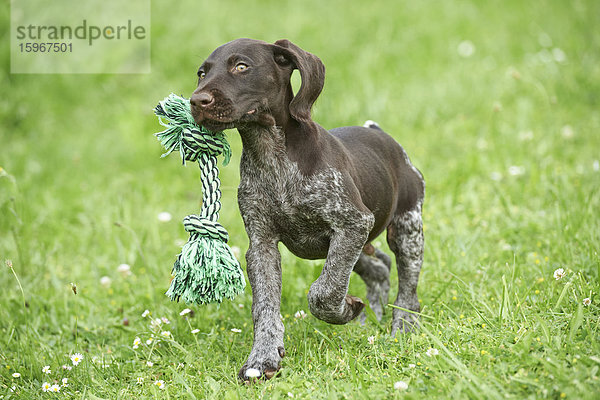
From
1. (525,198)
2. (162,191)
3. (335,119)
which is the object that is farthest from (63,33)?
(525,198)

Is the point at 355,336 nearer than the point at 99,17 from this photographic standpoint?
Yes

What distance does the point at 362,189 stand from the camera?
4188mm

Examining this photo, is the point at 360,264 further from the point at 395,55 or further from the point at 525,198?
the point at 395,55

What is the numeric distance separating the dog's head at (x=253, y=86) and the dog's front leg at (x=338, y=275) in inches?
28.6

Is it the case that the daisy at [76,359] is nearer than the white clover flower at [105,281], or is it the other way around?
the daisy at [76,359]

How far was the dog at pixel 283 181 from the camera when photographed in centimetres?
359

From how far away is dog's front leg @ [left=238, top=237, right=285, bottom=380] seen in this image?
377 centimetres

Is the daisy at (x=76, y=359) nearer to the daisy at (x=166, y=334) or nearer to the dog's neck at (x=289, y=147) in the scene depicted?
the daisy at (x=166, y=334)

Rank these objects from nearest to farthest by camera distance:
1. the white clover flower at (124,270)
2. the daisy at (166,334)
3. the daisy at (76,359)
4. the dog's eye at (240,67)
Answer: the dog's eye at (240,67) → the daisy at (76,359) → the daisy at (166,334) → the white clover flower at (124,270)

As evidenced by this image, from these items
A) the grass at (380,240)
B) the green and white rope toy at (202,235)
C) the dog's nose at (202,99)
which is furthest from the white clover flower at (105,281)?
the dog's nose at (202,99)

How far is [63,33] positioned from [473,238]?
8223mm

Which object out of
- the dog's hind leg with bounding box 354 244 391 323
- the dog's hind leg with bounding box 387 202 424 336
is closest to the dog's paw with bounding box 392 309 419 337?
the dog's hind leg with bounding box 387 202 424 336

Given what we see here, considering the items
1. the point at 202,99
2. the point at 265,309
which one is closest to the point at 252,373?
the point at 265,309

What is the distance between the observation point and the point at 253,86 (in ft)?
11.8
